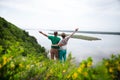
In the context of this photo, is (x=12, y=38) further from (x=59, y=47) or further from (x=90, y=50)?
(x=90, y=50)

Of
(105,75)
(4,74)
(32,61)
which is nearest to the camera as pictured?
(105,75)

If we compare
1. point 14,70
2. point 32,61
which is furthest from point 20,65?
point 32,61

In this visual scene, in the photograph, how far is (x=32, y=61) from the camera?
3777 mm

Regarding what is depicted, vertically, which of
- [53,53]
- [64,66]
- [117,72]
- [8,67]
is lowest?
[53,53]

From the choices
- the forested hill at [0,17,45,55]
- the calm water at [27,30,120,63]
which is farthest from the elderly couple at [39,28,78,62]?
the forested hill at [0,17,45,55]

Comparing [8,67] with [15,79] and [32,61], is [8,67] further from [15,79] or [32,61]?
[32,61]

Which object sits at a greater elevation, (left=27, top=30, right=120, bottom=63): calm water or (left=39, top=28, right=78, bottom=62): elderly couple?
(left=39, top=28, right=78, bottom=62): elderly couple

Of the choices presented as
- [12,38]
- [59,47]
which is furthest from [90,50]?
[59,47]

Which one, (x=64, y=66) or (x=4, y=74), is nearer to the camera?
(x=4, y=74)

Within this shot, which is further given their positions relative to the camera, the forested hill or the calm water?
the calm water

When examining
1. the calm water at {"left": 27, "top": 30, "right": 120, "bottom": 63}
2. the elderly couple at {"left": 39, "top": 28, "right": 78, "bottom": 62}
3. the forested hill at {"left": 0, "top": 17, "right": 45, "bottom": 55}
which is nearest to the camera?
the elderly couple at {"left": 39, "top": 28, "right": 78, "bottom": 62}

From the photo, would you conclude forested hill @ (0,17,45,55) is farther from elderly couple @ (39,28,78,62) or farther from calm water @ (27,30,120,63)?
calm water @ (27,30,120,63)

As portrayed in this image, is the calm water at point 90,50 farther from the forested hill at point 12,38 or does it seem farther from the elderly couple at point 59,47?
the forested hill at point 12,38

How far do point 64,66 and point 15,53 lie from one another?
1.35 meters
